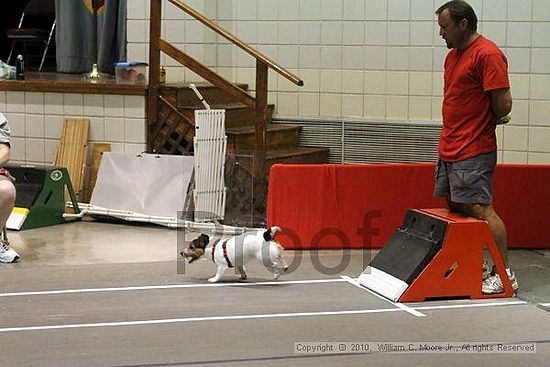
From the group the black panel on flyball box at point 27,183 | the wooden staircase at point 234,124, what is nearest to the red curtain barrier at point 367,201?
the wooden staircase at point 234,124

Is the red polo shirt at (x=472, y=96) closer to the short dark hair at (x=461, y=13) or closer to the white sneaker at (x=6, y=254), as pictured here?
the short dark hair at (x=461, y=13)

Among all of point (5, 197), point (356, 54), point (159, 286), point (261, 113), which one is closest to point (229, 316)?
point (159, 286)

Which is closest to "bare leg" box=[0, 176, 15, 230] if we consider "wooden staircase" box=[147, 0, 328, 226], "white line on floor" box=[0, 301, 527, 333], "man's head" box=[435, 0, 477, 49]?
"white line on floor" box=[0, 301, 527, 333]

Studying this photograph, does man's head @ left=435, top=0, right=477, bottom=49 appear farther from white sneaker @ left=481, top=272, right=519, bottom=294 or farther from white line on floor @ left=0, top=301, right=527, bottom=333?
white line on floor @ left=0, top=301, right=527, bottom=333

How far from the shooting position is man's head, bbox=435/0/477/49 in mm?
6703

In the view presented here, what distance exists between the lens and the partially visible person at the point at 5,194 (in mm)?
7684

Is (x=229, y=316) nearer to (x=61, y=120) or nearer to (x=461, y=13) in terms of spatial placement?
(x=461, y=13)

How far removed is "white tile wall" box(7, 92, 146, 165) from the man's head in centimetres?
395

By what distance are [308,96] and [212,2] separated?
4.54ft

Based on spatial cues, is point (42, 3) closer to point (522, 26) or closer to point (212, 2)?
point (212, 2)

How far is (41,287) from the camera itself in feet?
23.1

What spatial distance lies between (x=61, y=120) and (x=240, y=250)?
12.9ft

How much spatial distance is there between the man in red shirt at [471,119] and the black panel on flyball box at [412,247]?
0.27 metres

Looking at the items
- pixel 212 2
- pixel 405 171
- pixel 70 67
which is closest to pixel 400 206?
pixel 405 171
